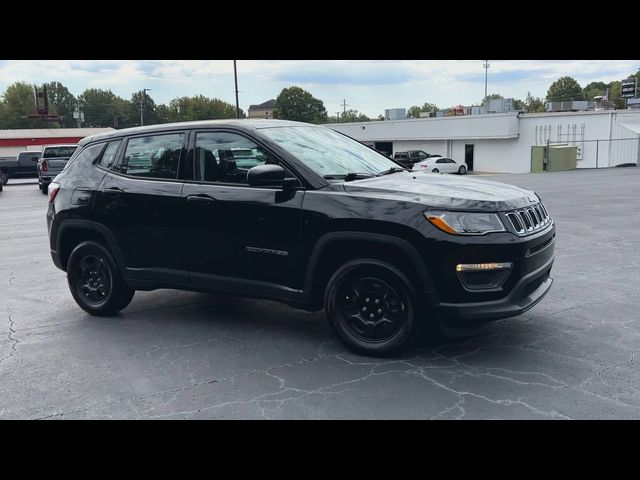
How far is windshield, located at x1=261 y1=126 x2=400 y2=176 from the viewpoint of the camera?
5055 mm

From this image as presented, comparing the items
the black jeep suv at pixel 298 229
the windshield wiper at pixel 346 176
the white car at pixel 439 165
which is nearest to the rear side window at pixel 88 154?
the black jeep suv at pixel 298 229

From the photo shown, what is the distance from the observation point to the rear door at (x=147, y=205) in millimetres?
5441

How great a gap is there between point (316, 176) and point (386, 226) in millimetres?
794

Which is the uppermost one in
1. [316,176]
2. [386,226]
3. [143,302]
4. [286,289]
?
[316,176]

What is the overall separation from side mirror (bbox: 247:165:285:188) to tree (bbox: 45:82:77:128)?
127270 mm

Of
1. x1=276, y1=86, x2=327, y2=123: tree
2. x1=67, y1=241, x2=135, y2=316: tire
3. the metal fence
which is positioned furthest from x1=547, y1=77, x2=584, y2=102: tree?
x1=67, y1=241, x2=135, y2=316: tire

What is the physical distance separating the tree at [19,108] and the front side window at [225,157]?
105837 millimetres

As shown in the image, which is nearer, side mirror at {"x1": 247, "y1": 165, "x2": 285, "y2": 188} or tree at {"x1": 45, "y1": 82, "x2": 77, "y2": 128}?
side mirror at {"x1": 247, "y1": 165, "x2": 285, "y2": 188}

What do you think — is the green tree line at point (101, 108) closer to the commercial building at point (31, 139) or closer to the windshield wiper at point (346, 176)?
the commercial building at point (31, 139)

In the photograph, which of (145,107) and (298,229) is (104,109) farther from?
(298,229)

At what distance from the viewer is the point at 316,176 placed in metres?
4.86

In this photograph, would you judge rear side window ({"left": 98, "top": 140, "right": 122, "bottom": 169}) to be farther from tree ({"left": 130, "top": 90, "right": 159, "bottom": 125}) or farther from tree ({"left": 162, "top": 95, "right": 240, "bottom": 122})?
tree ({"left": 130, "top": 90, "right": 159, "bottom": 125})
